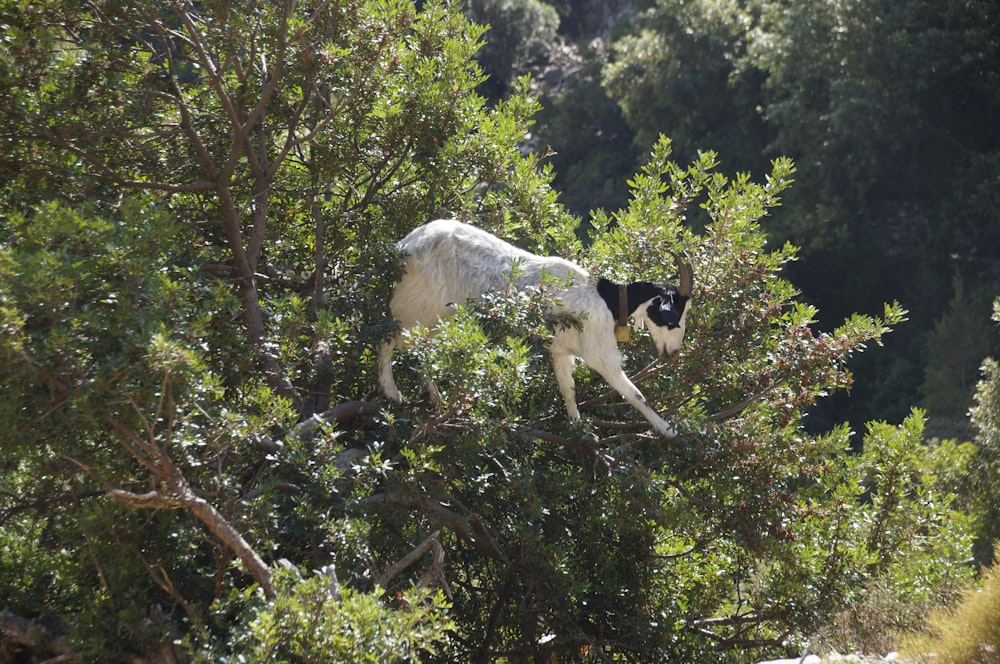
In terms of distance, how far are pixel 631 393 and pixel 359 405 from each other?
176 centimetres

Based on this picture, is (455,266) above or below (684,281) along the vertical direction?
above

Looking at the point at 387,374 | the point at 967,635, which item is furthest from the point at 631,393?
the point at 967,635

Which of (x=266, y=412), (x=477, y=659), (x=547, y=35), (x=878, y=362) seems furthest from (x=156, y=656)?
(x=547, y=35)

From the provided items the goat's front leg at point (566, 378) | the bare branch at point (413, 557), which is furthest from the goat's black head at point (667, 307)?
the bare branch at point (413, 557)

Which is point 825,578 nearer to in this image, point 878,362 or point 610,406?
point 610,406

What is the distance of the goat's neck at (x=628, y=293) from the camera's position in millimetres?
6586

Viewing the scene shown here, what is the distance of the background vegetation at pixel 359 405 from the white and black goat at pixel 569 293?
0.25 metres

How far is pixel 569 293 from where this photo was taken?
660cm

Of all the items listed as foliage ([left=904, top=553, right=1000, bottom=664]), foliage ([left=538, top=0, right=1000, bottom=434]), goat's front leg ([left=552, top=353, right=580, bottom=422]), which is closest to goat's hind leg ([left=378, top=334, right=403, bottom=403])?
goat's front leg ([left=552, top=353, right=580, bottom=422])

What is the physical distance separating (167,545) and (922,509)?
474 cm

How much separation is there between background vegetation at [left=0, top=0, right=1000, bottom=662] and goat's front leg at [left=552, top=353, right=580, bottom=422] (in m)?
0.15

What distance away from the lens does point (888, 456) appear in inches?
265

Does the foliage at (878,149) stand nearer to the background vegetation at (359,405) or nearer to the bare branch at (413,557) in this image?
the background vegetation at (359,405)

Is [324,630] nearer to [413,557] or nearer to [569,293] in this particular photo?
[413,557]
